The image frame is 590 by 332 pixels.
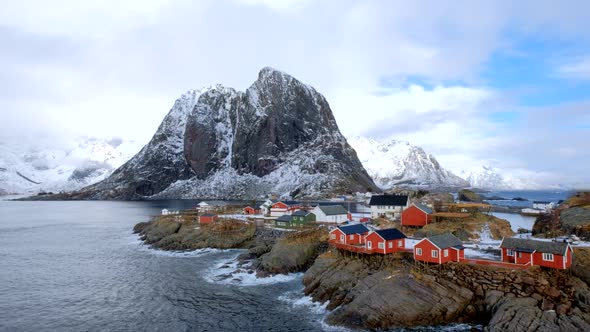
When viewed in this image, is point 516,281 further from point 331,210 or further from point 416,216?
point 331,210

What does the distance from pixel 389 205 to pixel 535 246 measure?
45.4 m

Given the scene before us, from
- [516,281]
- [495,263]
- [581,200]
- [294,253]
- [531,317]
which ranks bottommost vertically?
[531,317]

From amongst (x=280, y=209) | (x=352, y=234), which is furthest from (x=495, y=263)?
(x=280, y=209)

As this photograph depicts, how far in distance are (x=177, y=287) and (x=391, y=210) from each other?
48366 millimetres

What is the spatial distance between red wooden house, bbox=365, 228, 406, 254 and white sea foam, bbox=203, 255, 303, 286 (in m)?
10.8

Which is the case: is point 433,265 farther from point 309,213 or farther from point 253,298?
point 309,213

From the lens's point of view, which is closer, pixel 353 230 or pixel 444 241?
pixel 444 241

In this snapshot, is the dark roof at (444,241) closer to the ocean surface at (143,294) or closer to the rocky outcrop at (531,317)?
the rocky outcrop at (531,317)

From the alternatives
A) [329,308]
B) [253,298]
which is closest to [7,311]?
[253,298]

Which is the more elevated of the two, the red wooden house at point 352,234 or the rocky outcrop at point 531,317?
the red wooden house at point 352,234

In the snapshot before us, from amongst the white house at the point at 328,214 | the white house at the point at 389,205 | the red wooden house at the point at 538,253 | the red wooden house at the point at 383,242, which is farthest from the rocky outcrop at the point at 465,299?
the white house at the point at 389,205

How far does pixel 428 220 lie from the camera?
226 ft

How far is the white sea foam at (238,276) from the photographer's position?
52469 millimetres

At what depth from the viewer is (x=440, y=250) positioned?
4250 centimetres
